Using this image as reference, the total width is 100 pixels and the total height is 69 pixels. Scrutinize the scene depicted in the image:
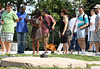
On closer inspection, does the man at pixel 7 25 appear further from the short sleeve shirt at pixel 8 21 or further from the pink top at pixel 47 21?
the pink top at pixel 47 21

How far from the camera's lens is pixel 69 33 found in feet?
31.5

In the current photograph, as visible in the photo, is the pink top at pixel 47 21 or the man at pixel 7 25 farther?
the pink top at pixel 47 21

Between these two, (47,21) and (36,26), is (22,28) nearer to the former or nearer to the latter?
(36,26)

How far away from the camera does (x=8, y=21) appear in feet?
28.6

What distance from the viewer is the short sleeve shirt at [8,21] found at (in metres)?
8.66

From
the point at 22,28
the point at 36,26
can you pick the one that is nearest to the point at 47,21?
the point at 36,26

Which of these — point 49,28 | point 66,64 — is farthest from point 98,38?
point 66,64

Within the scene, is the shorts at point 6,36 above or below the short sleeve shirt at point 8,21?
below

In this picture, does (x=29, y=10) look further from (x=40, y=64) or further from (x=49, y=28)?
(x=40, y=64)

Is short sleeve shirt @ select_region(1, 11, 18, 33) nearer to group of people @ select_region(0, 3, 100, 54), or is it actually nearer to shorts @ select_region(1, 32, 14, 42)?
group of people @ select_region(0, 3, 100, 54)

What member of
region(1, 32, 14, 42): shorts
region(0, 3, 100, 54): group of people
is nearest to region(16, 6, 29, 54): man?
region(0, 3, 100, 54): group of people

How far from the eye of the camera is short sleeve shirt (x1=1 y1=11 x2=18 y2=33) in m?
8.66

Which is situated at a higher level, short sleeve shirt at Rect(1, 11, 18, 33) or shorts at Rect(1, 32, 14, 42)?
short sleeve shirt at Rect(1, 11, 18, 33)

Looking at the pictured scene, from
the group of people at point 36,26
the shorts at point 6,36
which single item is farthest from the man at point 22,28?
the shorts at point 6,36
